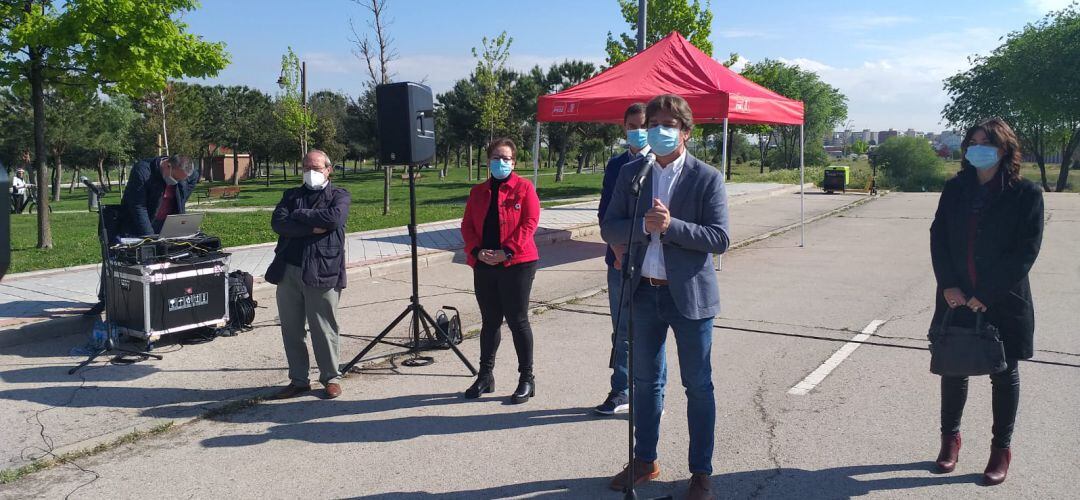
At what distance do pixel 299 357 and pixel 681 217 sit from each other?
328 cm

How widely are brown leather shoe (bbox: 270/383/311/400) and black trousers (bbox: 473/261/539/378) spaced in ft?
4.54

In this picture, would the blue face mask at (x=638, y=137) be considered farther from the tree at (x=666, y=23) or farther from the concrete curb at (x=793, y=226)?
the tree at (x=666, y=23)

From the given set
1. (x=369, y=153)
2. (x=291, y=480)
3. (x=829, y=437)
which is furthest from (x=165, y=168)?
(x=369, y=153)

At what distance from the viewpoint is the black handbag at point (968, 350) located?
3.81 m

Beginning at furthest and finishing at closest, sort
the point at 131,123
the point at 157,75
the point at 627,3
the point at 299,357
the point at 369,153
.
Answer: the point at 369,153 → the point at 131,123 → the point at 627,3 → the point at 157,75 → the point at 299,357

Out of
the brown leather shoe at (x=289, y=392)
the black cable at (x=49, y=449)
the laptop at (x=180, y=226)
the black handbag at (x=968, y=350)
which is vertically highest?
the laptop at (x=180, y=226)

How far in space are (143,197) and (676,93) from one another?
25.5ft

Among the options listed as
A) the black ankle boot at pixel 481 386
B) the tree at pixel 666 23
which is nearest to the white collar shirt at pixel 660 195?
the black ankle boot at pixel 481 386

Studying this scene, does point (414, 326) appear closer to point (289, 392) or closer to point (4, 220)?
point (289, 392)

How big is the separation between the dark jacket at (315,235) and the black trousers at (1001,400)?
399cm

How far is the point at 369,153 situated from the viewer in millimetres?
58531

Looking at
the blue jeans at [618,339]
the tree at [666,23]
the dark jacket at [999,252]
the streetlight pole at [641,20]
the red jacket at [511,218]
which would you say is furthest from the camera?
the tree at [666,23]

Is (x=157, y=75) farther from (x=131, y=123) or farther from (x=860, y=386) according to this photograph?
(x=131, y=123)

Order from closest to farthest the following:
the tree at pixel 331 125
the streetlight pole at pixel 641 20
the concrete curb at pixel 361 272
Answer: the concrete curb at pixel 361 272 < the streetlight pole at pixel 641 20 < the tree at pixel 331 125
